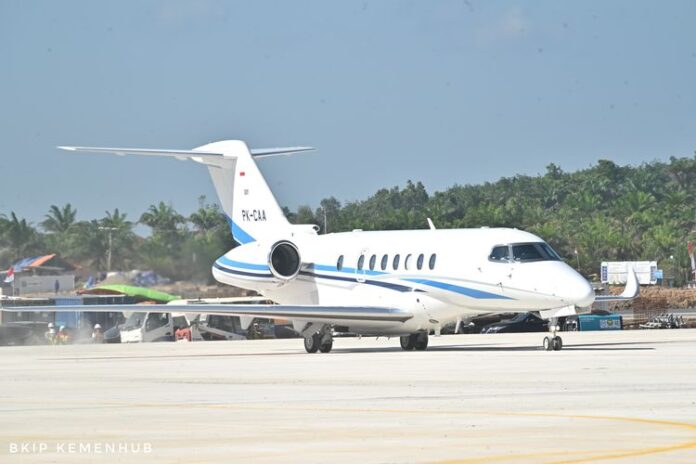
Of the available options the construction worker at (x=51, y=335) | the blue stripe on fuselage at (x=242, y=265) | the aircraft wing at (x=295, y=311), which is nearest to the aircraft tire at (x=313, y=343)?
the aircraft wing at (x=295, y=311)

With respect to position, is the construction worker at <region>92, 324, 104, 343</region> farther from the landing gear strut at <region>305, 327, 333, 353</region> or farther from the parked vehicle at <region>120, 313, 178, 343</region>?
the landing gear strut at <region>305, 327, 333, 353</region>

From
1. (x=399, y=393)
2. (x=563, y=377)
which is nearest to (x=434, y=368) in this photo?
(x=563, y=377)

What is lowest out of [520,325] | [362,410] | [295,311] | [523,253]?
[362,410]

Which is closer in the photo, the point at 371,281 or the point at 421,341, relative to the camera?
the point at 371,281

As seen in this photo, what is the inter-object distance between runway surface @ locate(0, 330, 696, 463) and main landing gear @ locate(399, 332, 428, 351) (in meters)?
6.15

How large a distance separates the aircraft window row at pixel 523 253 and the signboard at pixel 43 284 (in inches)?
1146

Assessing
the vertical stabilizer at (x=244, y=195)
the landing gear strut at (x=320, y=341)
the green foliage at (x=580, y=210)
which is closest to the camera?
the landing gear strut at (x=320, y=341)

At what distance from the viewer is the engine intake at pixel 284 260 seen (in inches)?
1422

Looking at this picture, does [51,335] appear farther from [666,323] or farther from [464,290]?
[666,323]

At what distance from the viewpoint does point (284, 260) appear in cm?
3650

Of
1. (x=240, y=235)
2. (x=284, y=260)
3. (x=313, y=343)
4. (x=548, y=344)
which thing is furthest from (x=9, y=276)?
(x=548, y=344)

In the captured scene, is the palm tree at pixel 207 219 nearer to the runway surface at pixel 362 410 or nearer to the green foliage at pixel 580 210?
the green foliage at pixel 580 210

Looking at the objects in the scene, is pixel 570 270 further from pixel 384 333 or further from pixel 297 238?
pixel 297 238

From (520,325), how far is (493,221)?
108ft
